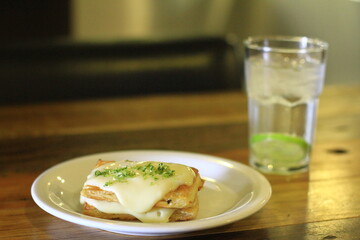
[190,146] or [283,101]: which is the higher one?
[283,101]

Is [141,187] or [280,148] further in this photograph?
[280,148]

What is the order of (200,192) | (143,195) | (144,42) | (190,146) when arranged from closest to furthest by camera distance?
(143,195) < (200,192) < (190,146) < (144,42)

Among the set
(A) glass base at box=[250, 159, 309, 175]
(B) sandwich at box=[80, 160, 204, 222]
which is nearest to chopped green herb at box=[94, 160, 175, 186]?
(B) sandwich at box=[80, 160, 204, 222]

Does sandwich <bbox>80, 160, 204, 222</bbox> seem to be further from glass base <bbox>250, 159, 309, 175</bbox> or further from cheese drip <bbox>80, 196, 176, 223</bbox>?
glass base <bbox>250, 159, 309, 175</bbox>

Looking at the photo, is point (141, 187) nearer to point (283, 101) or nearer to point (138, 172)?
point (138, 172)

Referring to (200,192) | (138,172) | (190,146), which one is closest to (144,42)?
(190,146)

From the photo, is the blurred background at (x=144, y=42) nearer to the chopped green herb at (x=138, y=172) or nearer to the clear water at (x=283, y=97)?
the clear water at (x=283, y=97)

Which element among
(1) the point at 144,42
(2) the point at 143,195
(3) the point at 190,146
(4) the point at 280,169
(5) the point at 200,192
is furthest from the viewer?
(1) the point at 144,42

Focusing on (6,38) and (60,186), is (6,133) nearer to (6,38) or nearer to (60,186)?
(60,186)
